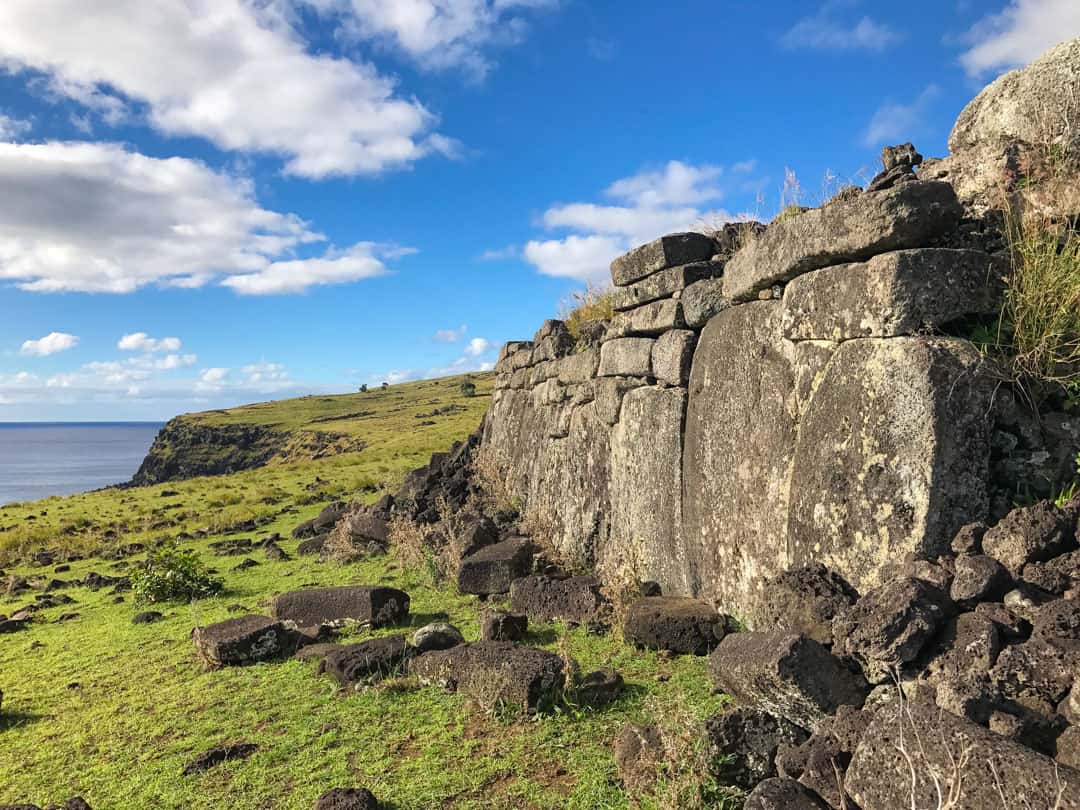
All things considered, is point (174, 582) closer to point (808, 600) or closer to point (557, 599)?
point (557, 599)

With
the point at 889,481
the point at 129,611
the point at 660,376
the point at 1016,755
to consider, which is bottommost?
the point at 129,611

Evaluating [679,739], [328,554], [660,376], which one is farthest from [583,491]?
[679,739]

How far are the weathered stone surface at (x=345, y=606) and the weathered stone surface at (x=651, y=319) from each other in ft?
14.9

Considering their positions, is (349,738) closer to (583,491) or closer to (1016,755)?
(1016,755)

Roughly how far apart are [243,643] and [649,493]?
15.6 feet

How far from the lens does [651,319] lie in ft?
32.3

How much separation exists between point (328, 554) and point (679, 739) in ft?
34.9

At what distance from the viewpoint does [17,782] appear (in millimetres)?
5738

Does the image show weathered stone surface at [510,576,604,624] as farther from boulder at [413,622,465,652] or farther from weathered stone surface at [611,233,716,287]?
weathered stone surface at [611,233,716,287]

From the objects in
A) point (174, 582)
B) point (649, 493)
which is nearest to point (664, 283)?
point (649, 493)

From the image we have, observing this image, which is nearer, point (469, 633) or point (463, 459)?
point (469, 633)

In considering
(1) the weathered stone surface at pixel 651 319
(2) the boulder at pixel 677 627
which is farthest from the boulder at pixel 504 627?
(1) the weathered stone surface at pixel 651 319

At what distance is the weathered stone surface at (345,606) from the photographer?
8.95 metres

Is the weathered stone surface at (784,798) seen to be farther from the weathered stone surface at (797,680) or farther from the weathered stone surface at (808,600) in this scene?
the weathered stone surface at (808,600)
